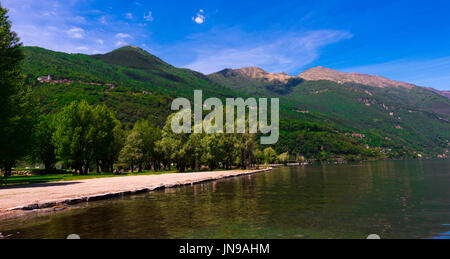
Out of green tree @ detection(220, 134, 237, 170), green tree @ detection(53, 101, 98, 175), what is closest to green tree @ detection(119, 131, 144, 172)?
green tree @ detection(53, 101, 98, 175)

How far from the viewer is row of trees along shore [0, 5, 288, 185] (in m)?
40.5

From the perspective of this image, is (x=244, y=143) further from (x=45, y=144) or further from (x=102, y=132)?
(x=45, y=144)

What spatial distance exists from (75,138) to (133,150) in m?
23.2

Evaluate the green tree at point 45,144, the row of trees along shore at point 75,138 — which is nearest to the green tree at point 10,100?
the row of trees along shore at point 75,138

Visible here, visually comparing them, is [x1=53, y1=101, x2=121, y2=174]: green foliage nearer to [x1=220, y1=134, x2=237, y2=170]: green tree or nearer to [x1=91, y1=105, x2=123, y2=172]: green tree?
[x1=91, y1=105, x2=123, y2=172]: green tree

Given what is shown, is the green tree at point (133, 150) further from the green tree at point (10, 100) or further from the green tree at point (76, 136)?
the green tree at point (10, 100)

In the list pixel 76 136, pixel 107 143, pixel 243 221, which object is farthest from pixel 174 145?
pixel 243 221

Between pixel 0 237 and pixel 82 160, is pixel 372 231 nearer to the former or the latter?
pixel 0 237

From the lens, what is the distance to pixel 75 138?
65312mm

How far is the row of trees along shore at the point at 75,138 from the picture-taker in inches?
1595

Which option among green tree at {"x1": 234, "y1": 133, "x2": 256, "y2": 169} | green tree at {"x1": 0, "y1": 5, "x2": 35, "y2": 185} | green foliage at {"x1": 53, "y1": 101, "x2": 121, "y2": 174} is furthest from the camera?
green tree at {"x1": 234, "y1": 133, "x2": 256, "y2": 169}
